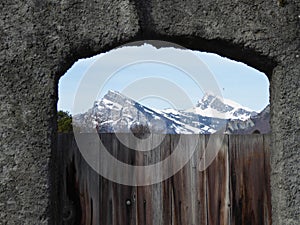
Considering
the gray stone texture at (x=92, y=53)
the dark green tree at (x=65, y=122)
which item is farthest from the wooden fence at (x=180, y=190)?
the dark green tree at (x=65, y=122)

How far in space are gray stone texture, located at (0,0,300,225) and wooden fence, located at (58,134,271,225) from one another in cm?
16

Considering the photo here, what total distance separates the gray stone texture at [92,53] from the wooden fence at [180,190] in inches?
6.1

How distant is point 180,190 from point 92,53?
0.86 m

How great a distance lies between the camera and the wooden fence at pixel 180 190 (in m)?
2.89

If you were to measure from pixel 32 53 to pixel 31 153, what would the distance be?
44 cm

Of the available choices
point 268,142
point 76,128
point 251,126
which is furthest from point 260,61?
point 76,128

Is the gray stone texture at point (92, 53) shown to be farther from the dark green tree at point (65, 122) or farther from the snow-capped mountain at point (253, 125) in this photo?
the dark green tree at point (65, 122)

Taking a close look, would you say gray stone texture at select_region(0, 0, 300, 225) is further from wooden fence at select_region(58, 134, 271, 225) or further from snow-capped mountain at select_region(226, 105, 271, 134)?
snow-capped mountain at select_region(226, 105, 271, 134)

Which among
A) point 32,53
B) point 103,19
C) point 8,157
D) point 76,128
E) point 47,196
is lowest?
point 47,196

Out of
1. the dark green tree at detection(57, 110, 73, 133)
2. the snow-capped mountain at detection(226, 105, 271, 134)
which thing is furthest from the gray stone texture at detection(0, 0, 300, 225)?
the dark green tree at detection(57, 110, 73, 133)

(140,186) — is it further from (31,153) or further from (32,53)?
(32,53)

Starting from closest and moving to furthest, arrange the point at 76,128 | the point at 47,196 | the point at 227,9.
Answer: the point at 47,196
the point at 227,9
the point at 76,128

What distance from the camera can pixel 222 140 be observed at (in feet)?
9.91

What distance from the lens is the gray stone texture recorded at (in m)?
2.48
